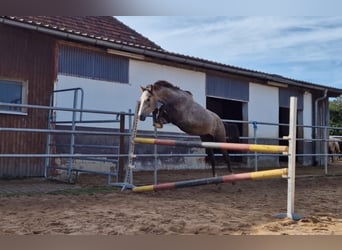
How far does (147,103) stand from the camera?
5465 mm

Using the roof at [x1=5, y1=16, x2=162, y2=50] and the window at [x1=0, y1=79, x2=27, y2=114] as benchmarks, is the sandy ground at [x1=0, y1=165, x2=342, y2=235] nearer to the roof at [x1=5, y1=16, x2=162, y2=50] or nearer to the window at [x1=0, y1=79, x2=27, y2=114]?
the window at [x1=0, y1=79, x2=27, y2=114]

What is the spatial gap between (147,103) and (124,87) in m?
3.17

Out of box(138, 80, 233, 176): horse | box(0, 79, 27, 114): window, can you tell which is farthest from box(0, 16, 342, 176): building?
box(138, 80, 233, 176): horse

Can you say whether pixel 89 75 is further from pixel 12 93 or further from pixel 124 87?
pixel 12 93

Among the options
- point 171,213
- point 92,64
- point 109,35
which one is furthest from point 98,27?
point 171,213

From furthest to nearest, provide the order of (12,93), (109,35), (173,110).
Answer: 1. (109,35)
2. (12,93)
3. (173,110)

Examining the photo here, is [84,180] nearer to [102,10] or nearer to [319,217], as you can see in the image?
[102,10]

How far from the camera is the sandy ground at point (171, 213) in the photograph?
10.2 feet

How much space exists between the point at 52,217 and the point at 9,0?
6.96 ft

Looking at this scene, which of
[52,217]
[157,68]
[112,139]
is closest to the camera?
[52,217]

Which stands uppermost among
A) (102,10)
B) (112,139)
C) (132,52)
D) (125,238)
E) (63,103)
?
(132,52)

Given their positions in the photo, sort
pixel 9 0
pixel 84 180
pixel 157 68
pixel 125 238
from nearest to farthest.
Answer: pixel 125 238 → pixel 9 0 → pixel 84 180 → pixel 157 68

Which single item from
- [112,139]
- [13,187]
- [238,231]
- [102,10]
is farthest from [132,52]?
[238,231]

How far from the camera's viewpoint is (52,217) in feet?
11.7
